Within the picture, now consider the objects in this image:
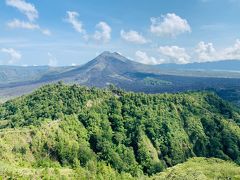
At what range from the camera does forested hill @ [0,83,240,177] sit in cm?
9812

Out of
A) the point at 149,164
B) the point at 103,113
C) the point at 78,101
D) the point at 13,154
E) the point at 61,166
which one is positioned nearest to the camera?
the point at 13,154

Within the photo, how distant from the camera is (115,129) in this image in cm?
12825

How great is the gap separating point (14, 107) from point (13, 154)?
66.8 meters

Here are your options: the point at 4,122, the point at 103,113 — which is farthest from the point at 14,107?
the point at 103,113

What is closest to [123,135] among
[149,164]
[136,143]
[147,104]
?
[136,143]

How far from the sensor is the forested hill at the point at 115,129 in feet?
322

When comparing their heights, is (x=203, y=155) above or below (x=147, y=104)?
below

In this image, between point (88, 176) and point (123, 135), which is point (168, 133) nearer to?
point (123, 135)

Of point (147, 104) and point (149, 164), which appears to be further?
point (147, 104)

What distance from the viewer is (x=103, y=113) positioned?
432 ft

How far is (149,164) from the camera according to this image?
4796 inches

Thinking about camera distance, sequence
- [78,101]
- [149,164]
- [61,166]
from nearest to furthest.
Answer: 1. [61,166]
2. [149,164]
3. [78,101]

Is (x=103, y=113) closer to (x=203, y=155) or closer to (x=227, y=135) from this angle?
(x=203, y=155)

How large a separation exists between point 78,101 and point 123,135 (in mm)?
27883
